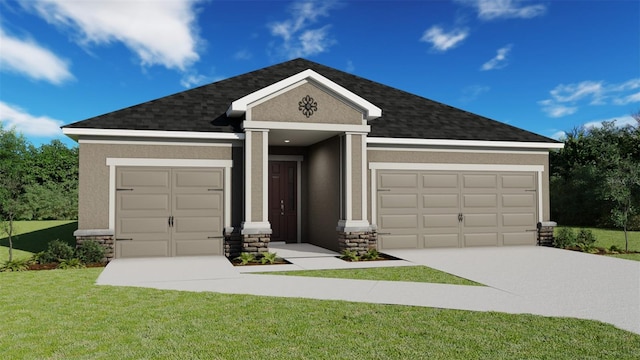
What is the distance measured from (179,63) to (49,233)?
925 centimetres

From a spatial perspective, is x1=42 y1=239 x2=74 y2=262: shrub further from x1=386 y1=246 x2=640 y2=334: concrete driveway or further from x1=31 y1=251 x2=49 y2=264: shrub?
x1=386 y1=246 x2=640 y2=334: concrete driveway

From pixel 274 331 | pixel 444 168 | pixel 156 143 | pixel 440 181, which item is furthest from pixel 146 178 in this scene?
pixel 444 168

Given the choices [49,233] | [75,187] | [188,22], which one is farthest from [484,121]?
[75,187]

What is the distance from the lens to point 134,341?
5203mm

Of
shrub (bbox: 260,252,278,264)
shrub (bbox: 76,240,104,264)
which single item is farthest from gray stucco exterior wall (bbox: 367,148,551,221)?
shrub (bbox: 76,240,104,264)

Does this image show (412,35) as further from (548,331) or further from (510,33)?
(548,331)

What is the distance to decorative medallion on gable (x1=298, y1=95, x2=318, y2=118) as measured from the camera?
41.0ft

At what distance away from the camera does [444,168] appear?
14297 mm

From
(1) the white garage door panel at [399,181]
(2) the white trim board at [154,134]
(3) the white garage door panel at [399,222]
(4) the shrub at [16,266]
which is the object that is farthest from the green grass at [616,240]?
(4) the shrub at [16,266]

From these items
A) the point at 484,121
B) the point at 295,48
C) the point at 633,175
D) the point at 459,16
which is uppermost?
the point at 459,16

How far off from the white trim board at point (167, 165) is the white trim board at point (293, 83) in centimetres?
147

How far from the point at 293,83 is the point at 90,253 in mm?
6561

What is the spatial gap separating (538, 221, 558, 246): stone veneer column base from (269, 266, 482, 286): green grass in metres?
6.46

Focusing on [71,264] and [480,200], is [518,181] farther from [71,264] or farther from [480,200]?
[71,264]
